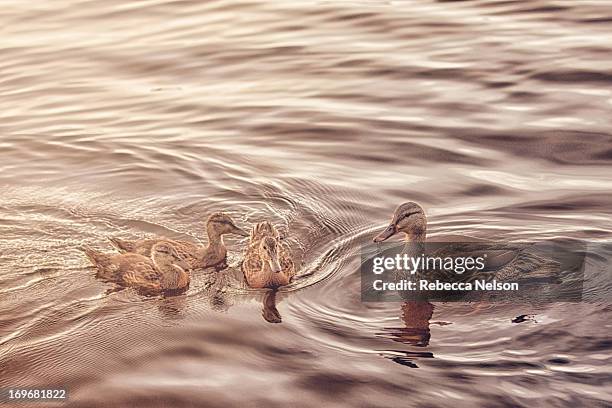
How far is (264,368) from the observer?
5.98 m

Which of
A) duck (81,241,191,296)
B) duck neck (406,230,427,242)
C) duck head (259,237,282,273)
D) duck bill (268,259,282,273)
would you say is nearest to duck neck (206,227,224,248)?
duck (81,241,191,296)

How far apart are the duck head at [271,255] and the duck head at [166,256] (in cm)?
59

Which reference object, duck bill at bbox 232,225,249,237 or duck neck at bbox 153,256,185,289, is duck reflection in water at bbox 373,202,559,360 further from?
duck neck at bbox 153,256,185,289

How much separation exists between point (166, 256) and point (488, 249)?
2.23 metres

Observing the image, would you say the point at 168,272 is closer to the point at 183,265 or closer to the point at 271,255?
the point at 183,265

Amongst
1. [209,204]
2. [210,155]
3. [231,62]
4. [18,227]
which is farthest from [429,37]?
[18,227]

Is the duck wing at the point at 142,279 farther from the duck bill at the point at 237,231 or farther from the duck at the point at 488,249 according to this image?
the duck at the point at 488,249

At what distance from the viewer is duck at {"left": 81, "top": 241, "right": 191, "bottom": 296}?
7047 millimetres

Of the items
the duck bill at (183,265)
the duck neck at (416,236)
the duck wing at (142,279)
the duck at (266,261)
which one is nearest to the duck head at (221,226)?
the duck at (266,261)

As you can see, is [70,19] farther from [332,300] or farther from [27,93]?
[332,300]

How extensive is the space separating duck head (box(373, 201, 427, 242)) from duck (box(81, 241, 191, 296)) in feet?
4.67

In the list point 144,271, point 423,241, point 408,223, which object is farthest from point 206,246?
point 423,241

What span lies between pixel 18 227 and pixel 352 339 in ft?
9.91

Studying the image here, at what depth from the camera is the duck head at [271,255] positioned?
6.87 m
